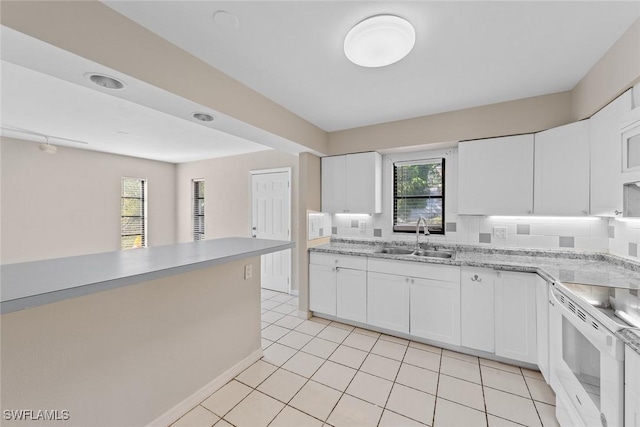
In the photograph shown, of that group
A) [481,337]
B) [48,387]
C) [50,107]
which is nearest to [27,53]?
[48,387]

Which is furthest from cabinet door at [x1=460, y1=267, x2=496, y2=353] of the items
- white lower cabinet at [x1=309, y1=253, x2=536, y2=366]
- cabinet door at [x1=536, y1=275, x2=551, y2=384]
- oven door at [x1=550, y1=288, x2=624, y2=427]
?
oven door at [x1=550, y1=288, x2=624, y2=427]

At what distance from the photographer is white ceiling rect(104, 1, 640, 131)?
4.48ft

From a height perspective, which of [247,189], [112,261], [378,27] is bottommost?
[112,261]

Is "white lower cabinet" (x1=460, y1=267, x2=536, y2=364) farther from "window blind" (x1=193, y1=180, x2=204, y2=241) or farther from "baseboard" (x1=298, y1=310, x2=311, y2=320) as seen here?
"window blind" (x1=193, y1=180, x2=204, y2=241)

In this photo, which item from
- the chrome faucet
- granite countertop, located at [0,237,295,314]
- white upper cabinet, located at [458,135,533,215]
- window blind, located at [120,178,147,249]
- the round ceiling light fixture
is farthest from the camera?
window blind, located at [120,178,147,249]

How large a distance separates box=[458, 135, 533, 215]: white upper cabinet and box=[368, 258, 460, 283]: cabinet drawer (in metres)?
0.69

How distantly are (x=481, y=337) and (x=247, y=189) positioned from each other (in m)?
4.01

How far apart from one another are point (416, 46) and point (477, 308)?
7.39 feet

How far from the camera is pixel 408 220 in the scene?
3.36m

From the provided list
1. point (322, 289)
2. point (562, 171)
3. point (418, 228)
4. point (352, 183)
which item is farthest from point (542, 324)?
point (352, 183)

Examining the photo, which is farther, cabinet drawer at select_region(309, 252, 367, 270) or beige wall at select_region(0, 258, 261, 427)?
cabinet drawer at select_region(309, 252, 367, 270)

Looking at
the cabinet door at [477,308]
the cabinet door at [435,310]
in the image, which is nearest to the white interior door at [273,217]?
the cabinet door at [435,310]

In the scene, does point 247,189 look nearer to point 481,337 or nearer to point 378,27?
point 378,27

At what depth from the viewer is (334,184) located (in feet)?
11.4
